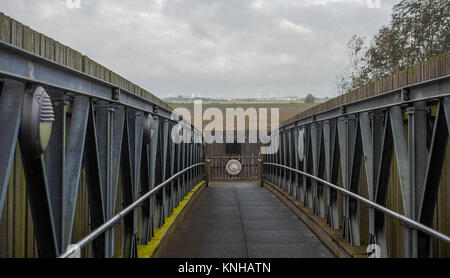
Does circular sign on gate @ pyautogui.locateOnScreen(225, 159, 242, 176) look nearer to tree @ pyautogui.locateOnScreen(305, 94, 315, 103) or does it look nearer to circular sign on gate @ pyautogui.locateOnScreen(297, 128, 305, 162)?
circular sign on gate @ pyautogui.locateOnScreen(297, 128, 305, 162)

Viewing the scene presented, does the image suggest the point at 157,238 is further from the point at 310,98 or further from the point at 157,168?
the point at 310,98

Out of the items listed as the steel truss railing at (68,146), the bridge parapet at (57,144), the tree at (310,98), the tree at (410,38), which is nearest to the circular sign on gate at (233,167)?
the tree at (410,38)

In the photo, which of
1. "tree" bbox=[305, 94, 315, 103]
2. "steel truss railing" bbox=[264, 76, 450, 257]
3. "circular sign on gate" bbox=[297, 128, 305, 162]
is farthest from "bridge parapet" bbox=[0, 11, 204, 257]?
"tree" bbox=[305, 94, 315, 103]

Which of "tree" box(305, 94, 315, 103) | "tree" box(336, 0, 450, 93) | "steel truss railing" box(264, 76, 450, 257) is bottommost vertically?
"steel truss railing" box(264, 76, 450, 257)

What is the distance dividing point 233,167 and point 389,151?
61.7 feet

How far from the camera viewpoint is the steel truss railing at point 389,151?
3422 mm

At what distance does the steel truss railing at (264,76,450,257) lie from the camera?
342 centimetres

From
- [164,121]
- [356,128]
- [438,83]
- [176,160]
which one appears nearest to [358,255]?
[356,128]

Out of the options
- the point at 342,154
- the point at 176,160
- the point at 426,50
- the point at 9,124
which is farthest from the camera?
the point at 426,50

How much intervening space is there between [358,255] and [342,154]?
4.29 feet

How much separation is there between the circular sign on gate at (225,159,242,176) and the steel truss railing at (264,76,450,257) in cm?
1485

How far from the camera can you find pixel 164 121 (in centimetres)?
738
